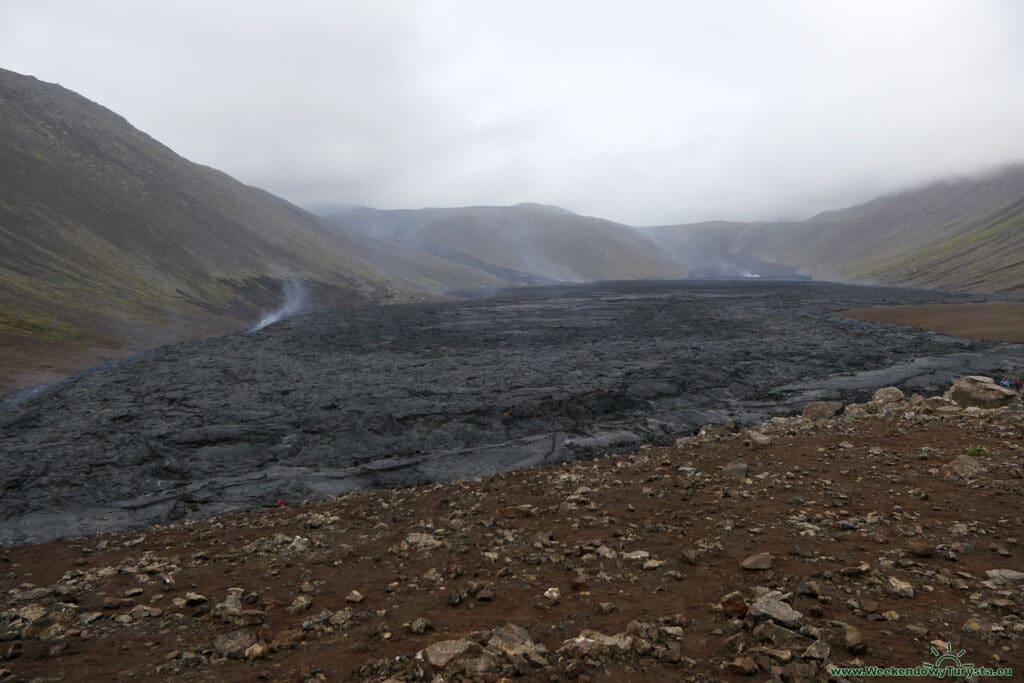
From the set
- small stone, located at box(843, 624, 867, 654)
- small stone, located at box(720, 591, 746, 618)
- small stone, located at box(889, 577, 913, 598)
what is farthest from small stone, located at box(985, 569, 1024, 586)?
small stone, located at box(720, 591, 746, 618)

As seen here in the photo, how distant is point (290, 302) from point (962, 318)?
7702 centimetres

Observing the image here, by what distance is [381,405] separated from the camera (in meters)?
23.7

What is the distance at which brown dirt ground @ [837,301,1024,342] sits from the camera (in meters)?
42.1

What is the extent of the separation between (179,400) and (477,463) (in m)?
15.4

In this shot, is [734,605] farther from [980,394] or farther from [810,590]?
[980,394]

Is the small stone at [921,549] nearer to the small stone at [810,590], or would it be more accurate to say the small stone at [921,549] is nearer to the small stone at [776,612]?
the small stone at [810,590]

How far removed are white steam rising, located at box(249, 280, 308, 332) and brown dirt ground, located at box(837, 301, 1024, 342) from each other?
60.8 metres

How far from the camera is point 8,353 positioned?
34.5 meters

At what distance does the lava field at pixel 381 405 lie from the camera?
16.1 meters

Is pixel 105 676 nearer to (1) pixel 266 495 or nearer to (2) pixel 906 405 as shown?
(1) pixel 266 495

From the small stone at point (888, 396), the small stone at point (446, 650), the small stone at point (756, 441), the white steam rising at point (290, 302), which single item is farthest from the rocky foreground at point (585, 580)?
the white steam rising at point (290, 302)

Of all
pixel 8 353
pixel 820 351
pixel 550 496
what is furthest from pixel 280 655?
pixel 8 353

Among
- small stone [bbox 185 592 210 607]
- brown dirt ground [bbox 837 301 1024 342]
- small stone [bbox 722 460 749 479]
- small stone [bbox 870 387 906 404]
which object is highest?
small stone [bbox 722 460 749 479]

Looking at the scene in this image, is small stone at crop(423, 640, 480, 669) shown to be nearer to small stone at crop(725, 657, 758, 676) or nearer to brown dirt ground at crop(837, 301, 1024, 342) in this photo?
small stone at crop(725, 657, 758, 676)
